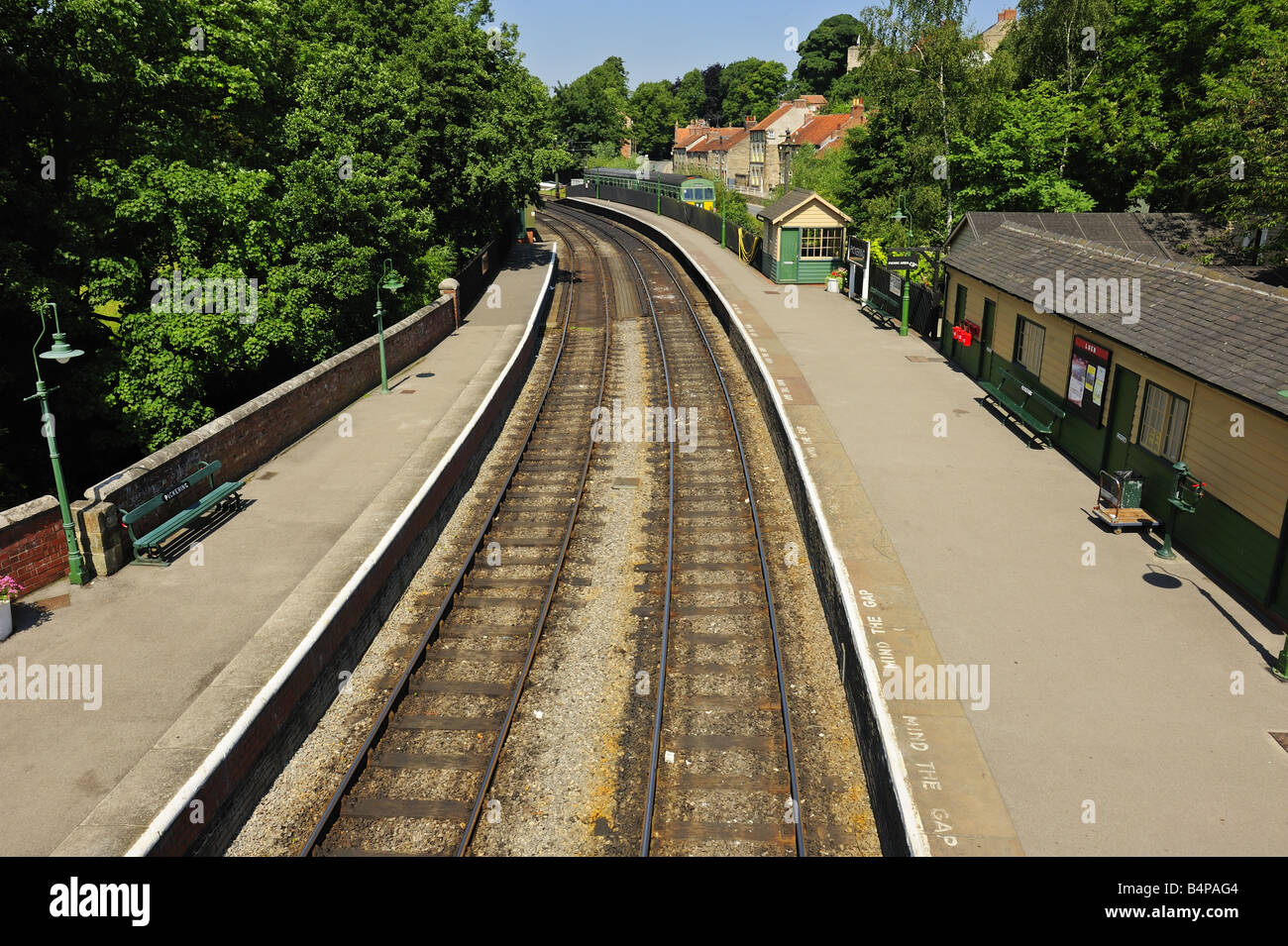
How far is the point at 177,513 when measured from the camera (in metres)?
14.8

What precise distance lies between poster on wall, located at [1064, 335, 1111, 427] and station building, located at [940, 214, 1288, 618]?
0.03 metres

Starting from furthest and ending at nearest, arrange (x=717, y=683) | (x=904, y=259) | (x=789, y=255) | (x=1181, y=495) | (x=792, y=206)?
1. (x=789, y=255)
2. (x=792, y=206)
3. (x=904, y=259)
4. (x=1181, y=495)
5. (x=717, y=683)

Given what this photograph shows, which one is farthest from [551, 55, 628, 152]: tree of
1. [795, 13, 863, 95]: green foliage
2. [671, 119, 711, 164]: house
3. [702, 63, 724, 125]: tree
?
[702, 63, 724, 125]: tree

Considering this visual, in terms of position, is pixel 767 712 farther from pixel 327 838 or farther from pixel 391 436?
pixel 391 436

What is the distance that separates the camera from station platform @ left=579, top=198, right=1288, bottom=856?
858 centimetres

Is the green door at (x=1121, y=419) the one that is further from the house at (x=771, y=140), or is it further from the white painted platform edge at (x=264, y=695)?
the house at (x=771, y=140)

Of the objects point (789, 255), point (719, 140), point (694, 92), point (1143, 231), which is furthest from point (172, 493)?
point (694, 92)

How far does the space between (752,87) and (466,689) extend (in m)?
142

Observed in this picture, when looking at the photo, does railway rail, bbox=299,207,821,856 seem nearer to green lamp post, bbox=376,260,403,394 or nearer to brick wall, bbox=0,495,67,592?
green lamp post, bbox=376,260,403,394

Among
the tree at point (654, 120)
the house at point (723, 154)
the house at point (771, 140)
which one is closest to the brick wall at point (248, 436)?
the house at point (771, 140)

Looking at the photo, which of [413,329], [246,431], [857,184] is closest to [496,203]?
[413,329]

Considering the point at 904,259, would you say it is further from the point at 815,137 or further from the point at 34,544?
the point at 815,137

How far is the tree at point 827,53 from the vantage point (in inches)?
5586
